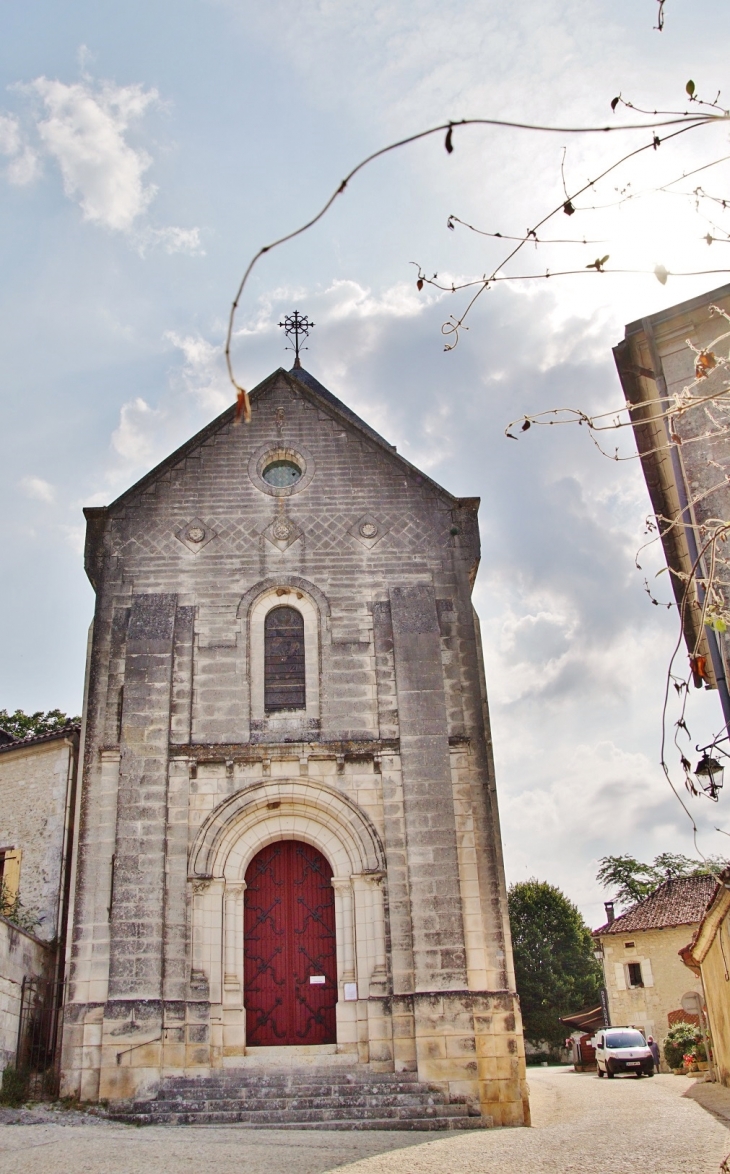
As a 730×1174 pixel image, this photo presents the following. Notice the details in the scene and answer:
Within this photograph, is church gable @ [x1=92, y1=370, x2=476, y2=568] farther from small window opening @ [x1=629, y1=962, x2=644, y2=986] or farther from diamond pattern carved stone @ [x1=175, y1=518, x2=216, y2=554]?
small window opening @ [x1=629, y1=962, x2=644, y2=986]

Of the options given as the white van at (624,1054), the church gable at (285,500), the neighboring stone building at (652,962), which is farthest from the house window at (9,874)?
the neighboring stone building at (652,962)

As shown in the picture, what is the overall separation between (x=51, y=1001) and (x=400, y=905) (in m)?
5.01

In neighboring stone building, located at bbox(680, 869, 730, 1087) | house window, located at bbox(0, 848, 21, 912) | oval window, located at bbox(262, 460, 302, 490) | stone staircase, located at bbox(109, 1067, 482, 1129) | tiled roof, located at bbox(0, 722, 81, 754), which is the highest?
oval window, located at bbox(262, 460, 302, 490)

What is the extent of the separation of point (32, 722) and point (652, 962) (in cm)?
1995

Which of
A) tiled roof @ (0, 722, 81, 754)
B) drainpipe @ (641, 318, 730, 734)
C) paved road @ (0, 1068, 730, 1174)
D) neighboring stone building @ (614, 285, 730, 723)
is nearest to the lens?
drainpipe @ (641, 318, 730, 734)

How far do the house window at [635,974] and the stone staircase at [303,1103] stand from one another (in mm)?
21185

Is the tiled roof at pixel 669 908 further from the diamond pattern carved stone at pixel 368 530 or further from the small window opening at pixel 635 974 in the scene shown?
the diamond pattern carved stone at pixel 368 530

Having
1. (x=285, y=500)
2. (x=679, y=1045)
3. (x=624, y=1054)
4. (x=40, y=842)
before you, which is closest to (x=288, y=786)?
(x=40, y=842)

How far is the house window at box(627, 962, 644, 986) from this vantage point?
101ft

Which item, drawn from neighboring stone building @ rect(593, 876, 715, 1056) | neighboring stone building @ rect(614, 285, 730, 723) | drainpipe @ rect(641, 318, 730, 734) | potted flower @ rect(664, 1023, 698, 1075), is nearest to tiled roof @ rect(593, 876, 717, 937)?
neighboring stone building @ rect(593, 876, 715, 1056)

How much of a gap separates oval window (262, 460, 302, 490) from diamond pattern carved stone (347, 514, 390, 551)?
1327mm

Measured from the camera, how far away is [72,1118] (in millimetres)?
11227

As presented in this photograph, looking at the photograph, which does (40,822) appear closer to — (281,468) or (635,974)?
(281,468)

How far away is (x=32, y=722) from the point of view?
2833cm
